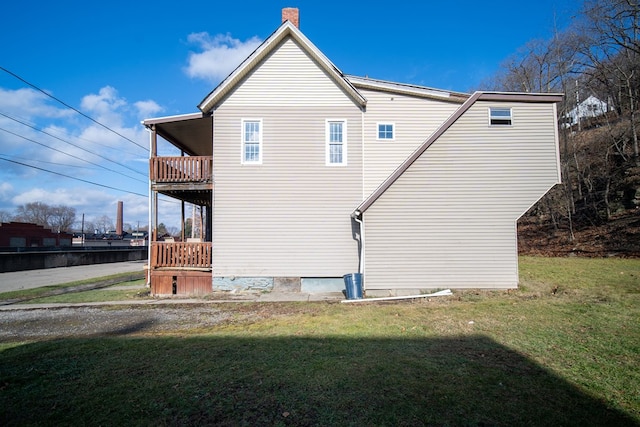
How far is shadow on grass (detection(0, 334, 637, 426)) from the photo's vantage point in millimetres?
3594

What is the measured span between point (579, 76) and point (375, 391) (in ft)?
108

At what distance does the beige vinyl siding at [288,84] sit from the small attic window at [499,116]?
16.3 ft

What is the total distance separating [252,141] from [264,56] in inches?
123

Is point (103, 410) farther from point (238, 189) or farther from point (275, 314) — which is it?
point (238, 189)

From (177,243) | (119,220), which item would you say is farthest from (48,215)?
(177,243)

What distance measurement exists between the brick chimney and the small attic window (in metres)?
7.77

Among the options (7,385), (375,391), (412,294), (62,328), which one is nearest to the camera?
(375,391)

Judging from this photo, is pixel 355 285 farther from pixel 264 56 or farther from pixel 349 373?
pixel 264 56

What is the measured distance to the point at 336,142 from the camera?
41.9ft

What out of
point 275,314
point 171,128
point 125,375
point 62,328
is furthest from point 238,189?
point 125,375

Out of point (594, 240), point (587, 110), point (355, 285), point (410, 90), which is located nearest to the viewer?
point (355, 285)

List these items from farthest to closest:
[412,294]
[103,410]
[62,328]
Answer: [412,294]
[62,328]
[103,410]

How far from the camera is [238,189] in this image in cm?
1256

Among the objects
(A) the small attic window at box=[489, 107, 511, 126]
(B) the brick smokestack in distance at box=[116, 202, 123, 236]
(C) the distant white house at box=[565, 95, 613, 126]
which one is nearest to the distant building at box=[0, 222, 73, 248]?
(B) the brick smokestack in distance at box=[116, 202, 123, 236]
